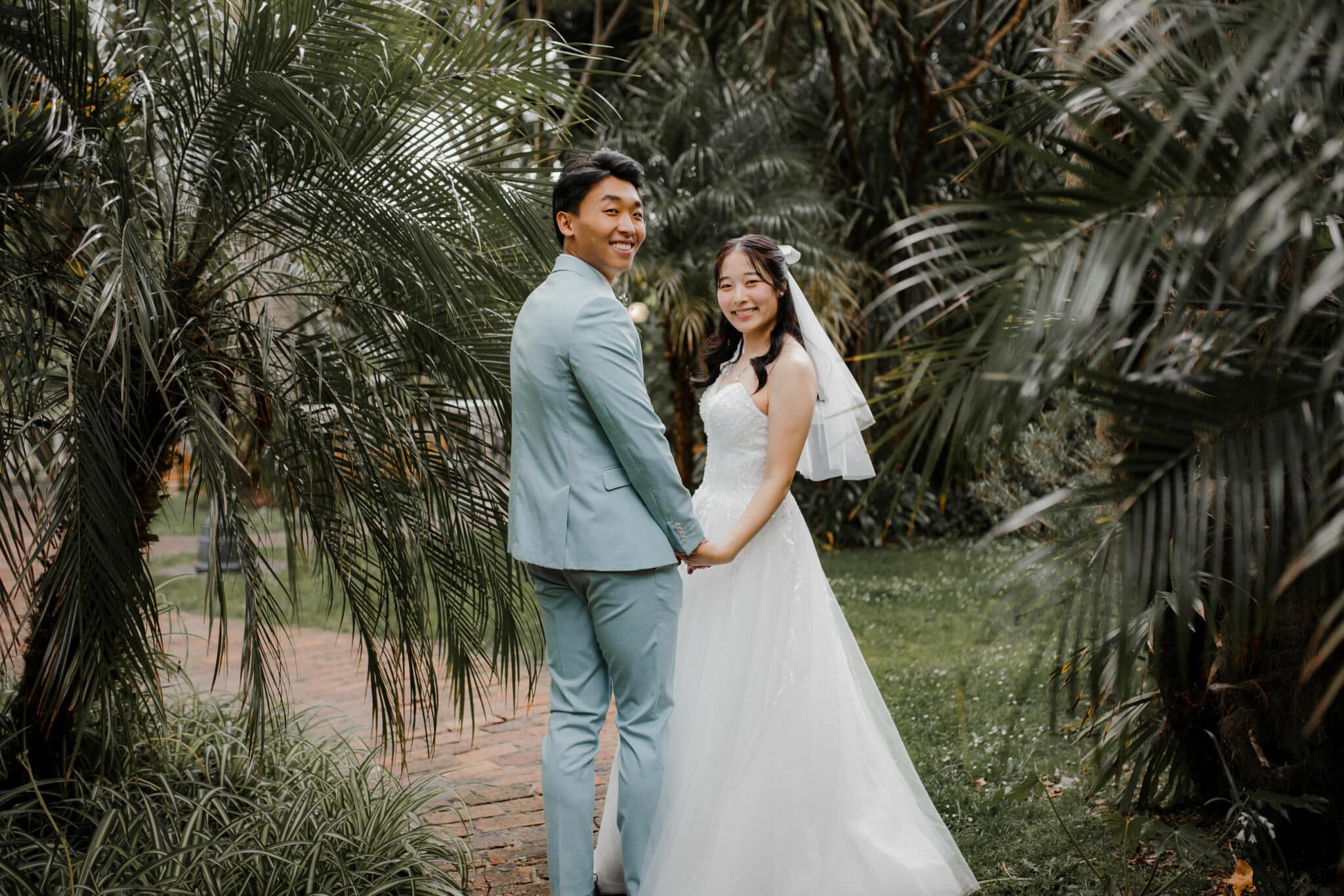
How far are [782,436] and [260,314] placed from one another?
1617 millimetres

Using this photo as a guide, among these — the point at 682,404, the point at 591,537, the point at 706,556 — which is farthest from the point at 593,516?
the point at 682,404

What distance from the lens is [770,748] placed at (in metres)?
3.10

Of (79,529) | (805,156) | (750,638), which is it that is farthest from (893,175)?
(79,529)

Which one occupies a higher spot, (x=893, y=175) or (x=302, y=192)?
(x=893, y=175)

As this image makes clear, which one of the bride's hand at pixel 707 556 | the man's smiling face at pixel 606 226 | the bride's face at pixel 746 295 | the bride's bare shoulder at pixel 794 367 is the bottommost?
the bride's hand at pixel 707 556

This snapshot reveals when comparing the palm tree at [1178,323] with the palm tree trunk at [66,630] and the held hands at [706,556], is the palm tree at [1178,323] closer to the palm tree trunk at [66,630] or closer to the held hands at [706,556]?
the held hands at [706,556]

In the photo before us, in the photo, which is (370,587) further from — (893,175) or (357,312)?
(893,175)

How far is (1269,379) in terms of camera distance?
1603 mm

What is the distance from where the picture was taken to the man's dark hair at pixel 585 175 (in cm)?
293

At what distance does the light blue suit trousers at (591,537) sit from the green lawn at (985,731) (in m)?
0.84

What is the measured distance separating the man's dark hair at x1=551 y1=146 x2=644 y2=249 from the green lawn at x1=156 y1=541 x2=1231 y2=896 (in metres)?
1.30

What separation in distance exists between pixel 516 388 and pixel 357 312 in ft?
2.05

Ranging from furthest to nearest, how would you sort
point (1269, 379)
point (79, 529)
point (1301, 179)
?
point (79, 529) < point (1269, 379) < point (1301, 179)

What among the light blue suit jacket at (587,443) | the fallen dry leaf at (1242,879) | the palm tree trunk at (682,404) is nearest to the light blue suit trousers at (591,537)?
the light blue suit jacket at (587,443)
